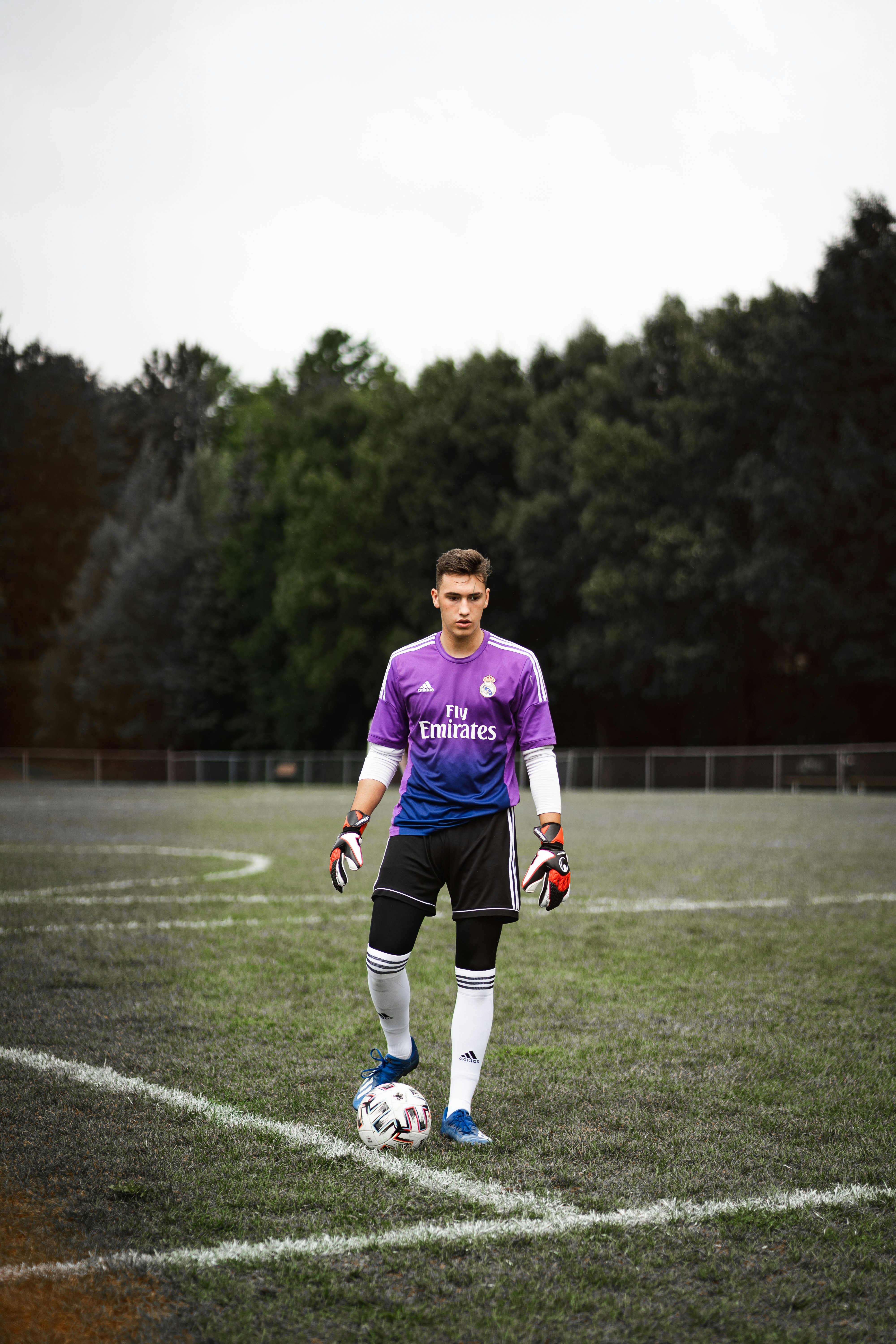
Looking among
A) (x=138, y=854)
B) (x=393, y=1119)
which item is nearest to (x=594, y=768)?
(x=138, y=854)

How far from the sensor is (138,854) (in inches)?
620

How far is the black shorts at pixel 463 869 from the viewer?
4.90 meters

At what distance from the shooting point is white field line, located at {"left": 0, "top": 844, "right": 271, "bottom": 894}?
543 inches

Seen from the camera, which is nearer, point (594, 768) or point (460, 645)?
point (460, 645)

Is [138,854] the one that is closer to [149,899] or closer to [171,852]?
[171,852]

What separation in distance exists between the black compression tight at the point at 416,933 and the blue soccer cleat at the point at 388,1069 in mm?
440

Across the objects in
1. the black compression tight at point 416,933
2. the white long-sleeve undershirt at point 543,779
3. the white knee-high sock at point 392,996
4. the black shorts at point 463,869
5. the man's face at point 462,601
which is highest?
the man's face at point 462,601

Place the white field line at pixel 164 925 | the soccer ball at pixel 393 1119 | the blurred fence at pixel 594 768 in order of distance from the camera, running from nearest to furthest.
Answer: the soccer ball at pixel 393 1119
the white field line at pixel 164 925
the blurred fence at pixel 594 768

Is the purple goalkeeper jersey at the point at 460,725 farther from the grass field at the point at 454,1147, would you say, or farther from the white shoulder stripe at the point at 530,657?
the grass field at the point at 454,1147

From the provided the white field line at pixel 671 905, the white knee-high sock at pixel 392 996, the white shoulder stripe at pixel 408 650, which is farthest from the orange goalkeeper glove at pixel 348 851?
the white field line at pixel 671 905

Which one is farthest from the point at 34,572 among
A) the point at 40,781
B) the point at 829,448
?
the point at 829,448

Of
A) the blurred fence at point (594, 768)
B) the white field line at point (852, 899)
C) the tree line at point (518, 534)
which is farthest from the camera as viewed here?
the tree line at point (518, 534)

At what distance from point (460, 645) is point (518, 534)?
38.7 meters

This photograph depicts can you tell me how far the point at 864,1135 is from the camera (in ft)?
15.6
